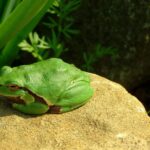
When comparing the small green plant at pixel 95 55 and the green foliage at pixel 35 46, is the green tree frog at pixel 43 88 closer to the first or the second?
the green foliage at pixel 35 46

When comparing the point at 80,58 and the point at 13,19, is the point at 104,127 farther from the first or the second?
→ the point at 80,58

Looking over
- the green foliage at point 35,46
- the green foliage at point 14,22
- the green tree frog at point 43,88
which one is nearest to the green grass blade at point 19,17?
the green foliage at point 14,22

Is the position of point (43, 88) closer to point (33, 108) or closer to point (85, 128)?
point (33, 108)

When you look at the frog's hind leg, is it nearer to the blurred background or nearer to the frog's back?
the frog's back

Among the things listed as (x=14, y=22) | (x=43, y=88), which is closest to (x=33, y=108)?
(x=43, y=88)

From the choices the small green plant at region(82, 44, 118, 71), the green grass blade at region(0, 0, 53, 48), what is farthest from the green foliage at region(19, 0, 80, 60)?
the green grass blade at region(0, 0, 53, 48)
